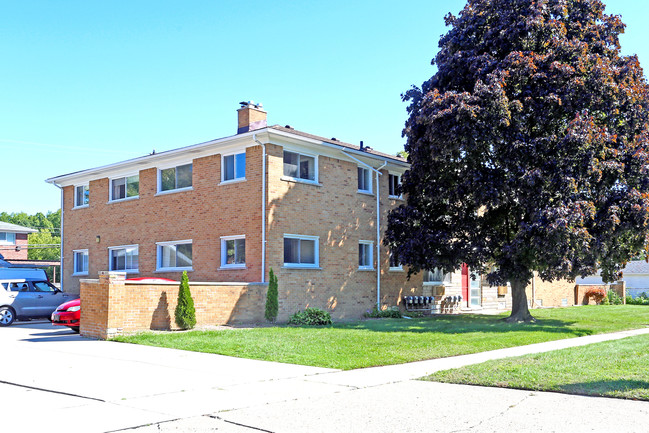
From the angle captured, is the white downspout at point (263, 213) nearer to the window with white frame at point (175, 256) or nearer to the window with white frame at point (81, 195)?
the window with white frame at point (175, 256)

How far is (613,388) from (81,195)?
25.6 metres

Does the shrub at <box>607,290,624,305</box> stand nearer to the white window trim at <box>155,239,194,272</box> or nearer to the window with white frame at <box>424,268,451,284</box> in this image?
the window with white frame at <box>424,268,451,284</box>

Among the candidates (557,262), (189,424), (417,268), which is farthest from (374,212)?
(189,424)

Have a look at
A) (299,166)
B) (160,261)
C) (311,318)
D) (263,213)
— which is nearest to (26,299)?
(160,261)

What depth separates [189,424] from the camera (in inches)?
272

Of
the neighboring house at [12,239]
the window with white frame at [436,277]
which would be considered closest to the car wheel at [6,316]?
the window with white frame at [436,277]

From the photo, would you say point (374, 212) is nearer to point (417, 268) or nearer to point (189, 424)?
point (417, 268)

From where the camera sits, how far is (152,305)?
17234mm

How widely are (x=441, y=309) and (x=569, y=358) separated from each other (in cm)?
1539

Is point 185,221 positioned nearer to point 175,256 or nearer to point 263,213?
point 175,256

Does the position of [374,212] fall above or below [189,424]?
above

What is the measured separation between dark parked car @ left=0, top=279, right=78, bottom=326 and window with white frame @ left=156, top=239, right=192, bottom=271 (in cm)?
358

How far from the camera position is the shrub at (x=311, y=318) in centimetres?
1967

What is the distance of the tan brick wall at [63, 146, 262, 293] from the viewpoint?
2086 centimetres
